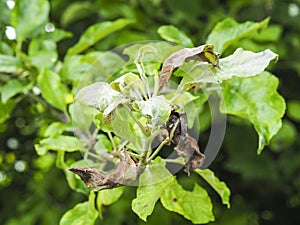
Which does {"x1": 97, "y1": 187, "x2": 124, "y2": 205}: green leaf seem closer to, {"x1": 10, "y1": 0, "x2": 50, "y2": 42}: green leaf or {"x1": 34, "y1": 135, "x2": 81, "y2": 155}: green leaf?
{"x1": 34, "y1": 135, "x2": 81, "y2": 155}: green leaf

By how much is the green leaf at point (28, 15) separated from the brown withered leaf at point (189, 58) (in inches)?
23.1

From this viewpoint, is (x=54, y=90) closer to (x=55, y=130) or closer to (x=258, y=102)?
(x=55, y=130)

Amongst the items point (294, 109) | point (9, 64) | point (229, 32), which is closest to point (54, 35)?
point (9, 64)

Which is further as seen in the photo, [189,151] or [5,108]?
[5,108]

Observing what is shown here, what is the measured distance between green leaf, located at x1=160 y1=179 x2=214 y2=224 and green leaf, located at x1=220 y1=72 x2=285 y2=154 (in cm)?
12

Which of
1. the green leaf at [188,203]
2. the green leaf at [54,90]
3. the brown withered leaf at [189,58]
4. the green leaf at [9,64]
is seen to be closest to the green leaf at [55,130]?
the green leaf at [54,90]

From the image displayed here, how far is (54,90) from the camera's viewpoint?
1.07 m

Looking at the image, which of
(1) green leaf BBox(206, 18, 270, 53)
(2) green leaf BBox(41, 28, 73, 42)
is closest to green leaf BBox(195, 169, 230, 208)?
(1) green leaf BBox(206, 18, 270, 53)

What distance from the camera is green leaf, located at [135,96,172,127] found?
0.63m

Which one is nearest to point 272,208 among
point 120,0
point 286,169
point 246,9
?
point 286,169

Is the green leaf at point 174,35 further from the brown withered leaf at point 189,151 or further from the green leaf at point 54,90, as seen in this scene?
the brown withered leaf at point 189,151

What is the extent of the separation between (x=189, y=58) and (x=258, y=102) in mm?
294

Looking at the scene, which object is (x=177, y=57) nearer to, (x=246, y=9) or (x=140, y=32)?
(x=140, y=32)

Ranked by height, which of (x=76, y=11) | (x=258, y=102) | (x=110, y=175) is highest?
(x=110, y=175)
